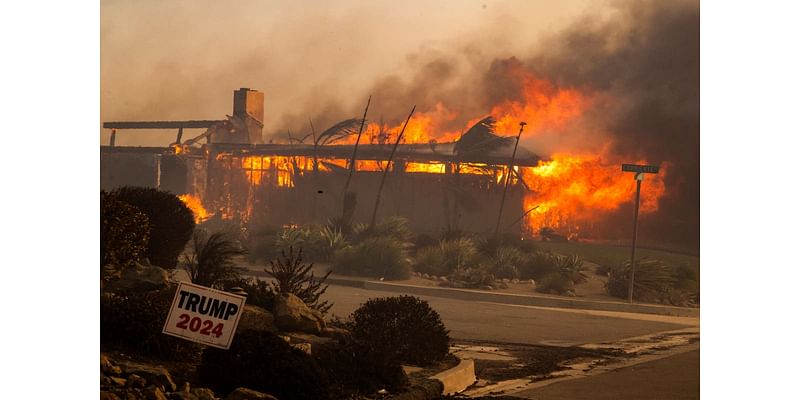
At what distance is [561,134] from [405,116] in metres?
1.60

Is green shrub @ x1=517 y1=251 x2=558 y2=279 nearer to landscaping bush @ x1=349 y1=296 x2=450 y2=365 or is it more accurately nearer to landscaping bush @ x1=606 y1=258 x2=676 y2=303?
landscaping bush @ x1=606 y1=258 x2=676 y2=303

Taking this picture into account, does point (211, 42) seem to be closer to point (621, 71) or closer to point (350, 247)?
point (350, 247)

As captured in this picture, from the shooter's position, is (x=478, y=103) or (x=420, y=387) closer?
(x=420, y=387)

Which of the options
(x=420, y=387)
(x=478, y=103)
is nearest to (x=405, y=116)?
(x=478, y=103)

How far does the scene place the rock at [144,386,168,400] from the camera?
38.3ft

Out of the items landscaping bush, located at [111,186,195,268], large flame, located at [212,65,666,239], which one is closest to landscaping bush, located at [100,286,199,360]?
landscaping bush, located at [111,186,195,268]

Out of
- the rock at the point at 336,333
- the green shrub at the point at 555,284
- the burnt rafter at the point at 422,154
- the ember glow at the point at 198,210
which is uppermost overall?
the burnt rafter at the point at 422,154

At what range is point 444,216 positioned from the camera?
552 inches

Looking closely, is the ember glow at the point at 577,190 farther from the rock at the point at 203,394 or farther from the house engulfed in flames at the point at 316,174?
the rock at the point at 203,394

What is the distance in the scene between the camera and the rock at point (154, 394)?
1168cm

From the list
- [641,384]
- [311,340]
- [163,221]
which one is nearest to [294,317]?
[311,340]

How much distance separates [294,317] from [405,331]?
121 centimetres

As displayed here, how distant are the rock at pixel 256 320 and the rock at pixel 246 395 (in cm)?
204

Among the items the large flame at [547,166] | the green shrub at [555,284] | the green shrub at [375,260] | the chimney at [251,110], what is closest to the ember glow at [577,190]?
the large flame at [547,166]
